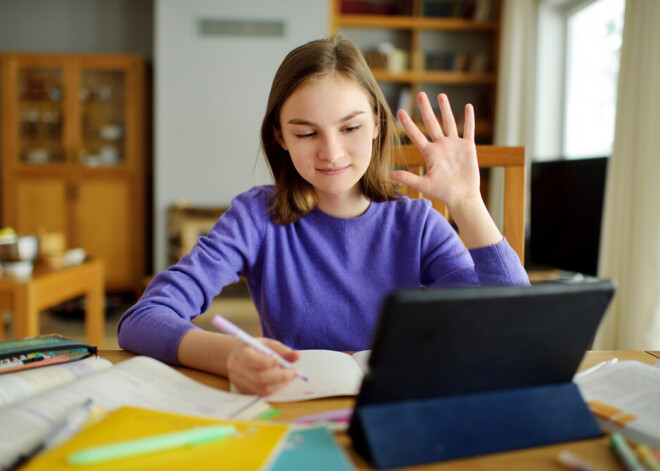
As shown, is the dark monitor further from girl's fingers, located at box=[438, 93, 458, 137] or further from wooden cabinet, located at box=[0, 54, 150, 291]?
wooden cabinet, located at box=[0, 54, 150, 291]

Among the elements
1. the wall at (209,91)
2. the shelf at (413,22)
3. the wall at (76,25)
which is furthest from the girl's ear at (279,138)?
the wall at (76,25)

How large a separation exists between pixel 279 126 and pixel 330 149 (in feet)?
0.55

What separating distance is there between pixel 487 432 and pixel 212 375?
355 mm

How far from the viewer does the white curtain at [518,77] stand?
369 cm

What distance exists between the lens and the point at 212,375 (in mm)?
698

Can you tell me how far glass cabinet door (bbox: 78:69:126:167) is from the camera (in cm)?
435

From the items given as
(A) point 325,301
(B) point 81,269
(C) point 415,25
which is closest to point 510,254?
(A) point 325,301

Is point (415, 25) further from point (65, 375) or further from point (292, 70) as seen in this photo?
point (65, 375)

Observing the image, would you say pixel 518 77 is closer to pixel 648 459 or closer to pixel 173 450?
pixel 648 459

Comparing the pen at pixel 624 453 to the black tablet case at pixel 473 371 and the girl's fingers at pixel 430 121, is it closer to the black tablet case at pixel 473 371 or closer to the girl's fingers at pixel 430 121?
the black tablet case at pixel 473 371

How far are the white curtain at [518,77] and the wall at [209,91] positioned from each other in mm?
1336

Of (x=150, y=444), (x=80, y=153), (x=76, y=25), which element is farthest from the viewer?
(x=76, y=25)

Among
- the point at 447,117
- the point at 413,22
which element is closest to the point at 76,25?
the point at 413,22

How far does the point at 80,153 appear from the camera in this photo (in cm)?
435
